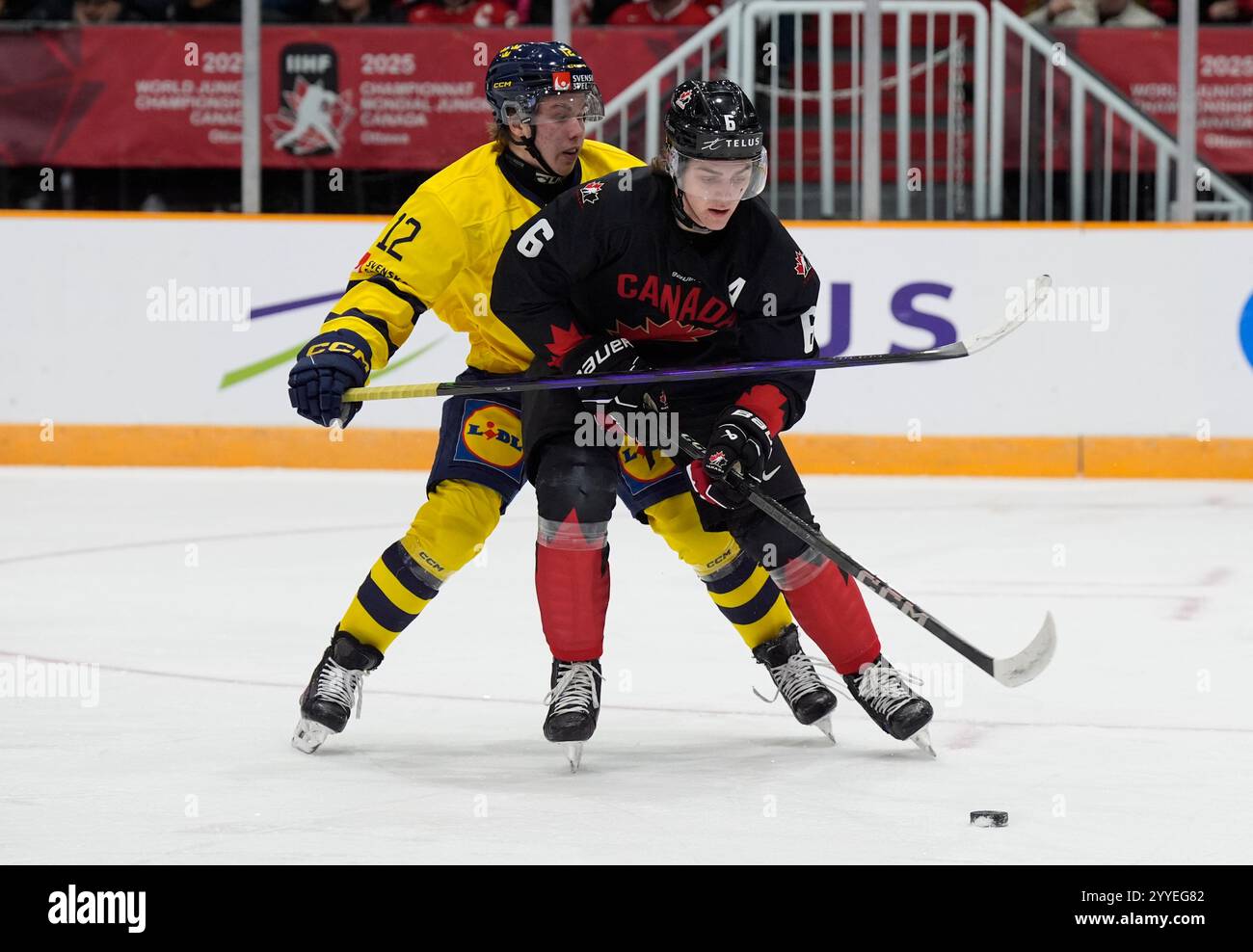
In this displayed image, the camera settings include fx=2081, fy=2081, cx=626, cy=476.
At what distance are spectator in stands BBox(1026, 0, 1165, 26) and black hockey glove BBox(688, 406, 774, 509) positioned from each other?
17.6 feet

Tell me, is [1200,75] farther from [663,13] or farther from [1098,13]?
[663,13]

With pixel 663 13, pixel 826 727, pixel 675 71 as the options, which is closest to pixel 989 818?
pixel 826 727

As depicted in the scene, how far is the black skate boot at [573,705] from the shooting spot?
11.4 feet

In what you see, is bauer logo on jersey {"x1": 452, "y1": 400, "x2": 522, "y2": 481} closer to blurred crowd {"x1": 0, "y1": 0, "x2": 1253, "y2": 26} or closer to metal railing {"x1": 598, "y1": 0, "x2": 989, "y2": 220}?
metal railing {"x1": 598, "y1": 0, "x2": 989, "y2": 220}

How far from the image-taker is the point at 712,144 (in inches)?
133

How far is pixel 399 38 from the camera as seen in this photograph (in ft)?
26.9

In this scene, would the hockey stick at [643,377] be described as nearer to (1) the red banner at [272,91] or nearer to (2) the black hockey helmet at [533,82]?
(2) the black hockey helmet at [533,82]

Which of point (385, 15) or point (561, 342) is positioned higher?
point (385, 15)

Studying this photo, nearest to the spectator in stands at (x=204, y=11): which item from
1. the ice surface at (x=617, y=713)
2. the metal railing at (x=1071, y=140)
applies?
the ice surface at (x=617, y=713)

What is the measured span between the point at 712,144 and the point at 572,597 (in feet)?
2.60

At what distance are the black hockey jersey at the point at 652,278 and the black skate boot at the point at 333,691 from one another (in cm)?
61

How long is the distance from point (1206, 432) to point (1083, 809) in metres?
4.76

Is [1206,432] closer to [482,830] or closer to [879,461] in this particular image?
[879,461]

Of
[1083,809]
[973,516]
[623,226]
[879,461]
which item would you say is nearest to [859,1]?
[879,461]
